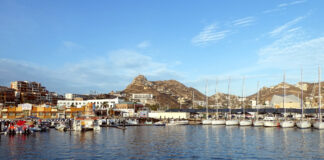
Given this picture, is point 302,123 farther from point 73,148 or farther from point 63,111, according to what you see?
point 63,111

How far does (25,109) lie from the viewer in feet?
488

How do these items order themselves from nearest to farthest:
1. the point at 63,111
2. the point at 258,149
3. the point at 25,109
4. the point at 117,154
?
1. the point at 117,154
2. the point at 258,149
3. the point at 25,109
4. the point at 63,111

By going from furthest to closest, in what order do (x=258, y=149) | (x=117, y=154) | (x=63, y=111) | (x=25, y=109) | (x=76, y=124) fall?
1. (x=63, y=111)
2. (x=25, y=109)
3. (x=76, y=124)
4. (x=258, y=149)
5. (x=117, y=154)

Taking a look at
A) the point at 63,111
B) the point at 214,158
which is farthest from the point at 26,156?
the point at 63,111

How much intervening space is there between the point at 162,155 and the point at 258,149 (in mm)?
19410

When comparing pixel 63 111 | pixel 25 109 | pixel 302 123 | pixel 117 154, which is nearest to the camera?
pixel 117 154

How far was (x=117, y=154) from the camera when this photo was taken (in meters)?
48.5

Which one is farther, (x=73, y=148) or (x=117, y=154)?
(x=73, y=148)

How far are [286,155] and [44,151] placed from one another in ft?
137

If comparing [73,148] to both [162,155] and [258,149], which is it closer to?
[162,155]

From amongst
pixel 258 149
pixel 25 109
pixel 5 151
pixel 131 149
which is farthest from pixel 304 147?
pixel 25 109

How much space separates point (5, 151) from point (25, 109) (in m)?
107

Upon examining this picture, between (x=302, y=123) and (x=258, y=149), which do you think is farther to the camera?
(x=302, y=123)

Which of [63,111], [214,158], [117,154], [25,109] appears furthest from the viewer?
[63,111]
